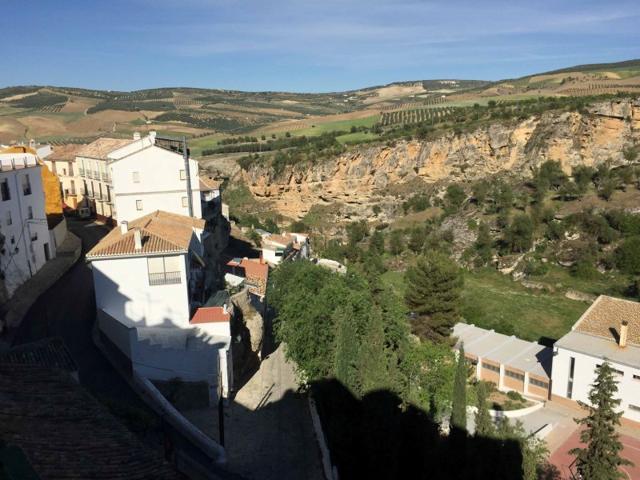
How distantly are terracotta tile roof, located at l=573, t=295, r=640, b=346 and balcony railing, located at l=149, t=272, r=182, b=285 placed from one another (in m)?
17.0

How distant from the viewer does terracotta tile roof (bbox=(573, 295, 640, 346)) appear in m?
21.9

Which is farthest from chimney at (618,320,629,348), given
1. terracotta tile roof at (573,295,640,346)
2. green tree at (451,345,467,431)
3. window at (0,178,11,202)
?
window at (0,178,11,202)

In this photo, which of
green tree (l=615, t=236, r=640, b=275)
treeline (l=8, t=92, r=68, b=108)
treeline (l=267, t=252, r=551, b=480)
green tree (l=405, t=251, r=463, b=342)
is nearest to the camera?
treeline (l=267, t=252, r=551, b=480)

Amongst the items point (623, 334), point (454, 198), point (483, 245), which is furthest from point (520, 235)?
point (623, 334)

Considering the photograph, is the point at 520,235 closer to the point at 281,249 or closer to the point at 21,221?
the point at 281,249

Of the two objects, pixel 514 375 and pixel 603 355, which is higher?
pixel 603 355

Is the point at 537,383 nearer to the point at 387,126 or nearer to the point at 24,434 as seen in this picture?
the point at 24,434

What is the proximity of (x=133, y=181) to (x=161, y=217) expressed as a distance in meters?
3.06

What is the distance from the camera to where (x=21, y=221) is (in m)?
21.8

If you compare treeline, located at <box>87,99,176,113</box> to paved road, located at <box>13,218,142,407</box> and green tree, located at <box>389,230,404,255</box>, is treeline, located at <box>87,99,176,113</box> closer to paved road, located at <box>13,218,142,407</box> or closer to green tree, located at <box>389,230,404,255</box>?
green tree, located at <box>389,230,404,255</box>

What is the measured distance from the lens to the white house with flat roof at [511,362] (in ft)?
74.2

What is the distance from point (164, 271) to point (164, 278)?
0.24 meters

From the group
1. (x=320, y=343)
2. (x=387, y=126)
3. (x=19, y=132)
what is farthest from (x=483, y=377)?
(x=19, y=132)

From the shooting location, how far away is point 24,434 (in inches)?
229
